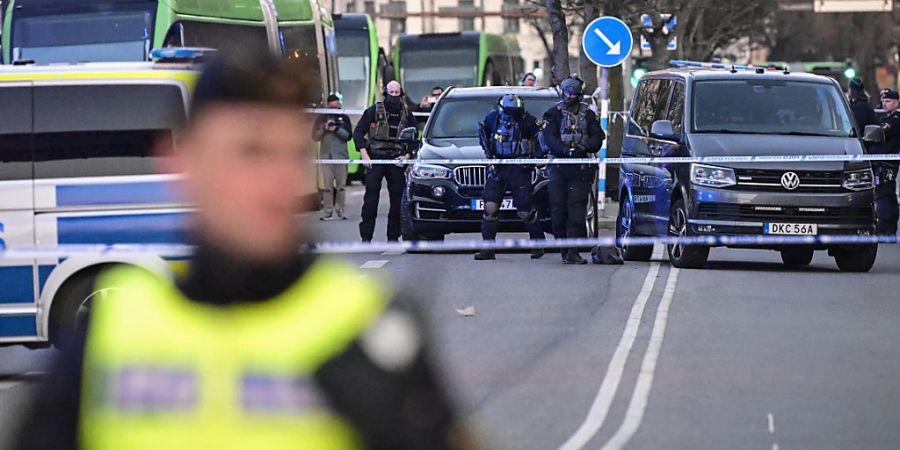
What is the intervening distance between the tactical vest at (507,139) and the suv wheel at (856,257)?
3.16m

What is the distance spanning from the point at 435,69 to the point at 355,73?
192 inches

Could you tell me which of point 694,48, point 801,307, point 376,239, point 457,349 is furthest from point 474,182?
point 694,48

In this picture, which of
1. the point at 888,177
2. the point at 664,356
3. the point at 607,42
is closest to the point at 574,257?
the point at 888,177

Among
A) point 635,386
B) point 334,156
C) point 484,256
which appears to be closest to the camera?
point 635,386

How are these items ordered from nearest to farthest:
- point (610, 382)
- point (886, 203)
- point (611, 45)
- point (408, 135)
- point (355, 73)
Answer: point (610, 382), point (408, 135), point (886, 203), point (611, 45), point (355, 73)

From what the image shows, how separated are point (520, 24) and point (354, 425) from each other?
129m

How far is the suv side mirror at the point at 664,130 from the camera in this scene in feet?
56.4

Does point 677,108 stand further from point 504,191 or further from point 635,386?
point 635,386

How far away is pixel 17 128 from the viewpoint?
10.7 m

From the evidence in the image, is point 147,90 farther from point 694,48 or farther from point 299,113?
point 694,48

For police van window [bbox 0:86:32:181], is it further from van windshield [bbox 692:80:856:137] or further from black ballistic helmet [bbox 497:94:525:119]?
black ballistic helmet [bbox 497:94:525:119]

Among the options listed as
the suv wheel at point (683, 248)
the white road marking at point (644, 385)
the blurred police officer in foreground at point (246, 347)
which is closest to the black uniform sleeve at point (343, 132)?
the suv wheel at point (683, 248)

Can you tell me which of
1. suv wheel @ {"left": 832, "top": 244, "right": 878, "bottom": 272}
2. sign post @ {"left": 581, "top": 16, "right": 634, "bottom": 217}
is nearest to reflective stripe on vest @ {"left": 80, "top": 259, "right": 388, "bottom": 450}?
suv wheel @ {"left": 832, "top": 244, "right": 878, "bottom": 272}

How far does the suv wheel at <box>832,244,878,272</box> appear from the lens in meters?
17.2
